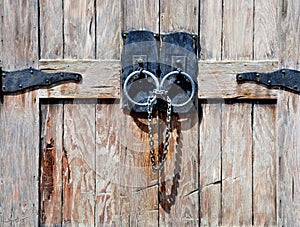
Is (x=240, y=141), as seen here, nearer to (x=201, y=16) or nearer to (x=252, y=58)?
(x=252, y=58)

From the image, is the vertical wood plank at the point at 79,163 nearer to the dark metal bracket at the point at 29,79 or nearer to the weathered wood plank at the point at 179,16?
the dark metal bracket at the point at 29,79

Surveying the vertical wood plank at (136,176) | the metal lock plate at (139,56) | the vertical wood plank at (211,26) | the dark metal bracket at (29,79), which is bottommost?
the vertical wood plank at (136,176)

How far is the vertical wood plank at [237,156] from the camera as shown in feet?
7.07

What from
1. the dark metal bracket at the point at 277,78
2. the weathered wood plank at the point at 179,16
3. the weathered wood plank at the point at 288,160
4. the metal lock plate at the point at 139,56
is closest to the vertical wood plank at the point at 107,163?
the metal lock plate at the point at 139,56

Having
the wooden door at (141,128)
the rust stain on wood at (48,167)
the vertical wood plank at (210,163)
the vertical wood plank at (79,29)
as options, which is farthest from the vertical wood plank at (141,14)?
the rust stain on wood at (48,167)

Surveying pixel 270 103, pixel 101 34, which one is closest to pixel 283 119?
pixel 270 103

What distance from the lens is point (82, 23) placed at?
214cm

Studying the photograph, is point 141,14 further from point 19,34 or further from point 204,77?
point 19,34

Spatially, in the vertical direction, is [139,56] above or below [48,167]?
above

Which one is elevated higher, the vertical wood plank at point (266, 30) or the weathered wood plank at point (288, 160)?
the vertical wood plank at point (266, 30)

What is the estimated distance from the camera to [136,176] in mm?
2174

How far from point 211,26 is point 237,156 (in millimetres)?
449

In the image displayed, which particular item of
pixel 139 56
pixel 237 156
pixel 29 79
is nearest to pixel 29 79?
pixel 29 79

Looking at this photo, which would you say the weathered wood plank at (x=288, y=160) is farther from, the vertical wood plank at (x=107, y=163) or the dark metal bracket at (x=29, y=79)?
the dark metal bracket at (x=29, y=79)
